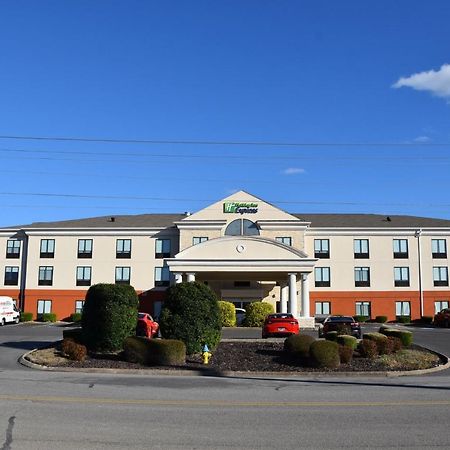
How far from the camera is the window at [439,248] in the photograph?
178 feet

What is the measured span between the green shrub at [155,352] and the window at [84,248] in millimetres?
37586

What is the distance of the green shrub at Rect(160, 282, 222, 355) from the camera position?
2023 centimetres

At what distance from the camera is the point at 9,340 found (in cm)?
2817

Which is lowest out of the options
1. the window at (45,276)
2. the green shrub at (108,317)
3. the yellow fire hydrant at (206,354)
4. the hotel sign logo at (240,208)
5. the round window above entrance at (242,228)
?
the yellow fire hydrant at (206,354)

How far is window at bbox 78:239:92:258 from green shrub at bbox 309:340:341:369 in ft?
132

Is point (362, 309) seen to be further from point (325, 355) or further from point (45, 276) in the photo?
point (325, 355)

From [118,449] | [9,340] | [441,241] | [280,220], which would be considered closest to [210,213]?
[280,220]

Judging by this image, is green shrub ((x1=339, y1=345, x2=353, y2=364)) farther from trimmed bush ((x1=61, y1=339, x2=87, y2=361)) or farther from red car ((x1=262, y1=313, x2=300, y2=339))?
red car ((x1=262, y1=313, x2=300, y2=339))

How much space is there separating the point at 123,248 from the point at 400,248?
25.5 m

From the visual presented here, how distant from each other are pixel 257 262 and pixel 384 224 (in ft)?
55.0

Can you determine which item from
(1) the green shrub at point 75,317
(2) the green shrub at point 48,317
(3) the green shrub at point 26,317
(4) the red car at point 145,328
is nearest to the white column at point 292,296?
(4) the red car at point 145,328

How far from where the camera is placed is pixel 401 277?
177ft

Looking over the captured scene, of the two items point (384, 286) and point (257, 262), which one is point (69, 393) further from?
point (384, 286)

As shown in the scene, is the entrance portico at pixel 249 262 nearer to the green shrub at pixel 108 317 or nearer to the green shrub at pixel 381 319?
the green shrub at pixel 381 319
